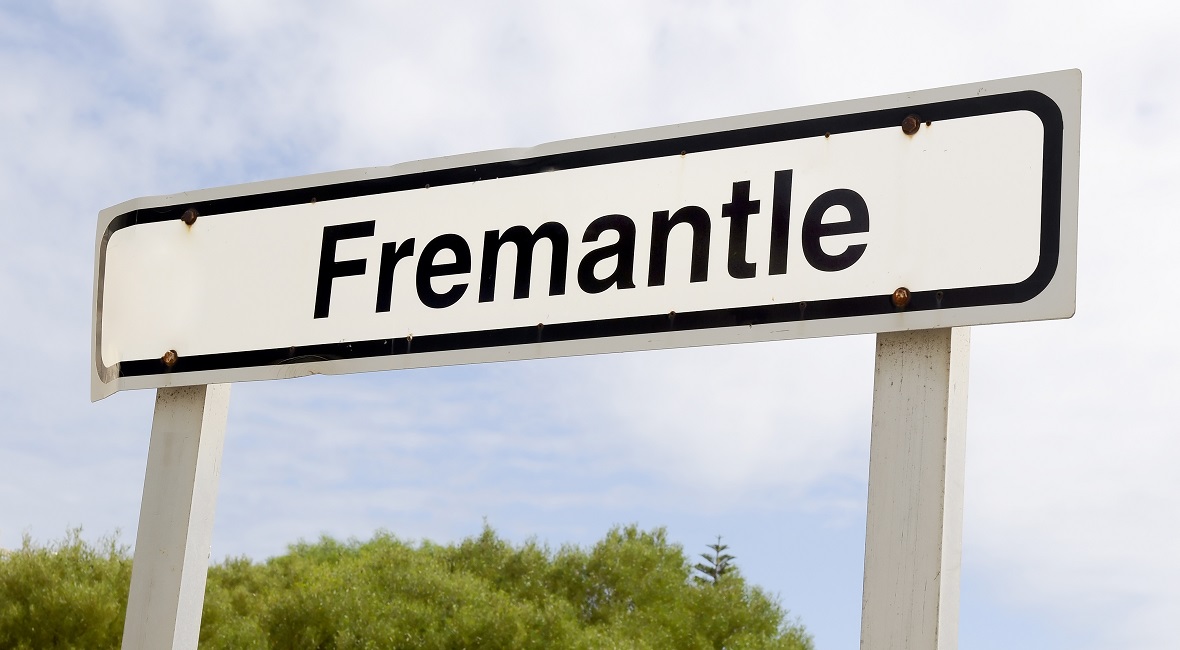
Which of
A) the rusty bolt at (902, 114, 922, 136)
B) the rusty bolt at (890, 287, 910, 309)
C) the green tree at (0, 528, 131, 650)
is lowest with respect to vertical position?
the green tree at (0, 528, 131, 650)

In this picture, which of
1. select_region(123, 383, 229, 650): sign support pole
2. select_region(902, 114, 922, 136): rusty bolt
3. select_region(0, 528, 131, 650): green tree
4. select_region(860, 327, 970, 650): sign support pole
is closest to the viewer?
select_region(860, 327, 970, 650): sign support pole

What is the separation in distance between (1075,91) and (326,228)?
1.45 meters

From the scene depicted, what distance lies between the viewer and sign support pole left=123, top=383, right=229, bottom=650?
2234 millimetres

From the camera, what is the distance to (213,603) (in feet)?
60.8

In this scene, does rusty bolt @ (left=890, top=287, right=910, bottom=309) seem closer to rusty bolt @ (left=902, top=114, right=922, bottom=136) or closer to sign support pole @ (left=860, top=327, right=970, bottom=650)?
sign support pole @ (left=860, top=327, right=970, bottom=650)

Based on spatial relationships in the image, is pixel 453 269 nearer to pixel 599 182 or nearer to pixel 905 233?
pixel 599 182

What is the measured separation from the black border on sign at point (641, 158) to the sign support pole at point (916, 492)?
0.09 metres

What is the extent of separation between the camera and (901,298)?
68.3 inches

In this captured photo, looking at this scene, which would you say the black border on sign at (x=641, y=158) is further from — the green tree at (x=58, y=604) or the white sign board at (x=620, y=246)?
the green tree at (x=58, y=604)

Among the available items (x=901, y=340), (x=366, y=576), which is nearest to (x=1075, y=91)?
(x=901, y=340)

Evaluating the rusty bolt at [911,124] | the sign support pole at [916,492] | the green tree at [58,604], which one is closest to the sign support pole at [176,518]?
the sign support pole at [916,492]

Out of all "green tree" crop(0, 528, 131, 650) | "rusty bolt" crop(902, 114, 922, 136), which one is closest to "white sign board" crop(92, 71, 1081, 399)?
"rusty bolt" crop(902, 114, 922, 136)

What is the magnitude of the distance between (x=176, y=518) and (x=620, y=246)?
1.11 meters

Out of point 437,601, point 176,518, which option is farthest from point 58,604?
point 176,518
